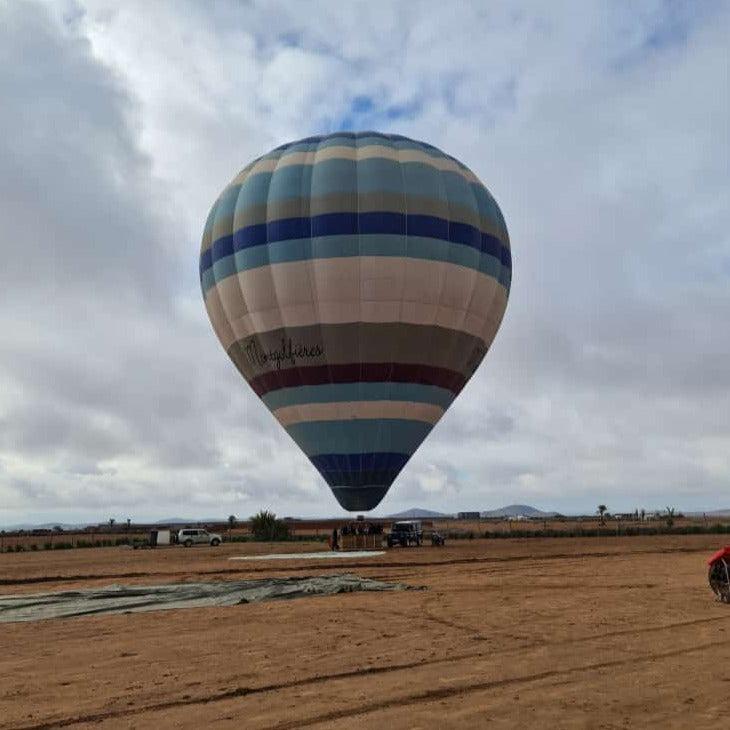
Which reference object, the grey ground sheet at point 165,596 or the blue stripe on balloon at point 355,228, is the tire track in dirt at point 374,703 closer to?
the grey ground sheet at point 165,596

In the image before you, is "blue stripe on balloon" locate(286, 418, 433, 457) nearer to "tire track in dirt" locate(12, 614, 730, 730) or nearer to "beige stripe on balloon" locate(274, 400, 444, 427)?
"beige stripe on balloon" locate(274, 400, 444, 427)

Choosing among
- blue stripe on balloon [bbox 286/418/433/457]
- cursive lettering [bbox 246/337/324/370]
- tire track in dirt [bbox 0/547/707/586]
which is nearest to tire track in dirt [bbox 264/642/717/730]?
tire track in dirt [bbox 0/547/707/586]

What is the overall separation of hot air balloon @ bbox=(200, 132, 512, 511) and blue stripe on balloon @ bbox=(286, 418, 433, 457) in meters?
0.06

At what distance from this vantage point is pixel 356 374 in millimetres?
32375

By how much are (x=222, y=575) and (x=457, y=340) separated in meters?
14.5

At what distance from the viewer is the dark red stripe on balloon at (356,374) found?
3234cm

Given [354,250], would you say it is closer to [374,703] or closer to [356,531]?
[356,531]

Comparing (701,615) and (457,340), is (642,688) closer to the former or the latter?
(701,615)

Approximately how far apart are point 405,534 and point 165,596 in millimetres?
24332

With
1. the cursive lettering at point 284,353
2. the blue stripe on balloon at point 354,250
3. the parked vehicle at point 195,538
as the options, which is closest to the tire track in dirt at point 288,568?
the cursive lettering at point 284,353

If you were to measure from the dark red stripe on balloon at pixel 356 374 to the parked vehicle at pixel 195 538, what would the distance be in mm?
22256

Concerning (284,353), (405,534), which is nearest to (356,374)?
(284,353)

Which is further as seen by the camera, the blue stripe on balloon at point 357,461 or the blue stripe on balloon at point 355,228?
the blue stripe on balloon at point 357,461

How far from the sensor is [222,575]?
2556cm
